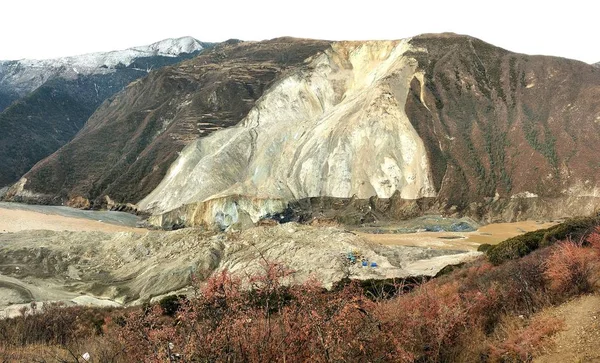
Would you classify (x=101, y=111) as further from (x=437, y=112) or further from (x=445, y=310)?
(x=445, y=310)

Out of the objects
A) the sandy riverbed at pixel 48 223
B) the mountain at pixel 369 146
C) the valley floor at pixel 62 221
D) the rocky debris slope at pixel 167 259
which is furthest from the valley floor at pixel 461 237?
the valley floor at pixel 62 221

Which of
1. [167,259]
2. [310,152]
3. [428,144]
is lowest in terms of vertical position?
[167,259]

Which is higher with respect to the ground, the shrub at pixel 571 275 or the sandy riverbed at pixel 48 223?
the shrub at pixel 571 275

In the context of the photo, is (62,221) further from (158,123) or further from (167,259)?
(158,123)

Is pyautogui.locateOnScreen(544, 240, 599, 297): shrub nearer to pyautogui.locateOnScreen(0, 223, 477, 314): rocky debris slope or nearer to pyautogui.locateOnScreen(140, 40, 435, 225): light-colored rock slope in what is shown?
pyautogui.locateOnScreen(0, 223, 477, 314): rocky debris slope

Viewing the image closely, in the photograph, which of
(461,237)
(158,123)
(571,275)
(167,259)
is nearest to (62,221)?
(167,259)

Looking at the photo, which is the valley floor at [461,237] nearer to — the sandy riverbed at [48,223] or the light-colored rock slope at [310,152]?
the light-colored rock slope at [310,152]

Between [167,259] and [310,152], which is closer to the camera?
[167,259]
